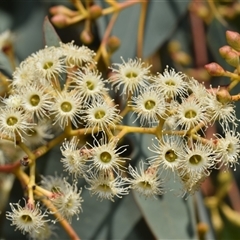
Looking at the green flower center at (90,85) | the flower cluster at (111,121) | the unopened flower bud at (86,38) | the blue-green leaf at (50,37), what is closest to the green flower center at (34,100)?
the flower cluster at (111,121)

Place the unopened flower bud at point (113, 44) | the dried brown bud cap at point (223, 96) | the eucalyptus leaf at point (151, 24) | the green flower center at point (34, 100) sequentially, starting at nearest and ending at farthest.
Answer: the dried brown bud cap at point (223, 96), the green flower center at point (34, 100), the unopened flower bud at point (113, 44), the eucalyptus leaf at point (151, 24)

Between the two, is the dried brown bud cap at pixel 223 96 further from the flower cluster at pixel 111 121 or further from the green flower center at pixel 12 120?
the green flower center at pixel 12 120

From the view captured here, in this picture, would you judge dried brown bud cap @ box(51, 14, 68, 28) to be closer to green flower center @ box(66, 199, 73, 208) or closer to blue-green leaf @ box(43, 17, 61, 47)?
blue-green leaf @ box(43, 17, 61, 47)

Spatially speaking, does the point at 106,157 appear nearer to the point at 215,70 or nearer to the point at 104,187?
the point at 104,187

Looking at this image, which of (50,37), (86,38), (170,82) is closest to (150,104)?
(170,82)

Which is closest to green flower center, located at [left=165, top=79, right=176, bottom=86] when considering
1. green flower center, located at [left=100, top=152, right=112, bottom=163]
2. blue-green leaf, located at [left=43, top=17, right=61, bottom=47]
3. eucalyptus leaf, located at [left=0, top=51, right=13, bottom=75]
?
green flower center, located at [left=100, top=152, right=112, bottom=163]

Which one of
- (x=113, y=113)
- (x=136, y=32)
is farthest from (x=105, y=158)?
(x=136, y=32)

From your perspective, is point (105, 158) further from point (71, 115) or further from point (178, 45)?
point (178, 45)
